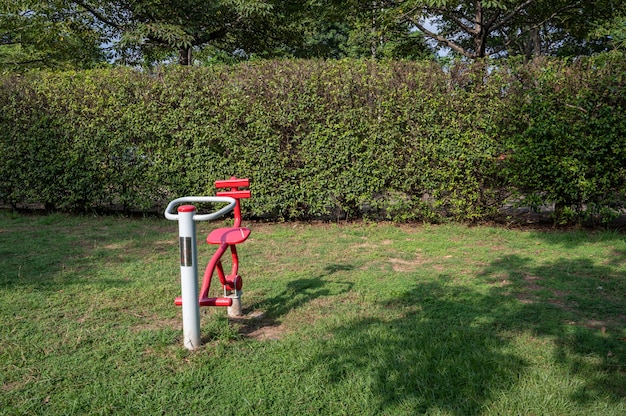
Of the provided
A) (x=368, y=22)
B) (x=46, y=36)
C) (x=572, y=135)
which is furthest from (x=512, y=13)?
(x=46, y=36)

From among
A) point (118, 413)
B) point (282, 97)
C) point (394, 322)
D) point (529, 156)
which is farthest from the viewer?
point (282, 97)

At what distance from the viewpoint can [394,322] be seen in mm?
3816

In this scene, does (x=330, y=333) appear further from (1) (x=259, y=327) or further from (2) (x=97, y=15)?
(2) (x=97, y=15)

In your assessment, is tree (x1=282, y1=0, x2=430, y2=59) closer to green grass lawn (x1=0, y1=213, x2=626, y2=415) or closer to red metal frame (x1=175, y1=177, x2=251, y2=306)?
green grass lawn (x1=0, y1=213, x2=626, y2=415)

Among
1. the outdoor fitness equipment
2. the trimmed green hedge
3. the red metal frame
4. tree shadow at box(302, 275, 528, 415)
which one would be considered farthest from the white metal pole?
the trimmed green hedge

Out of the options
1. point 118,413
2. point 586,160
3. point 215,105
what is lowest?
point 118,413

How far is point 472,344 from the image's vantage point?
338 centimetres

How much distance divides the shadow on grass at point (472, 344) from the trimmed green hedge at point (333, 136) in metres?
2.68

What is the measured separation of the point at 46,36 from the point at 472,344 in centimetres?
1568

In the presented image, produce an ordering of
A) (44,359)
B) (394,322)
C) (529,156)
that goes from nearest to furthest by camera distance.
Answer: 1. (44,359)
2. (394,322)
3. (529,156)

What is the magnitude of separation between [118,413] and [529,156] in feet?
20.7

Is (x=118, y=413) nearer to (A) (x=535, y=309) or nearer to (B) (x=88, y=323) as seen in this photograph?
(B) (x=88, y=323)

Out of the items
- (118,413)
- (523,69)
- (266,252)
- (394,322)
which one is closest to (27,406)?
(118,413)

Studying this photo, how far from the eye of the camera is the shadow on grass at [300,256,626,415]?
2.80 metres
